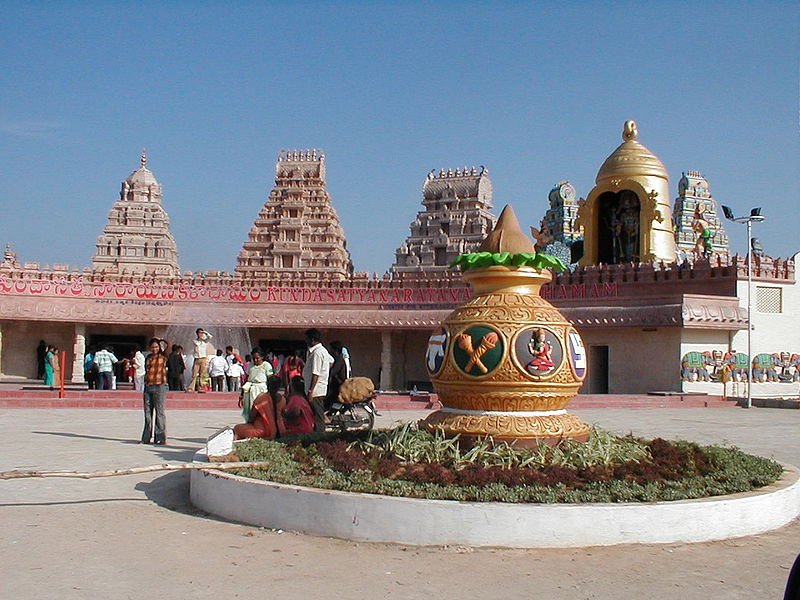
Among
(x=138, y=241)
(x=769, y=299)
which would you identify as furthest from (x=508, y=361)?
(x=138, y=241)

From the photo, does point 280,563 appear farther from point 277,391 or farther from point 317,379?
point 317,379

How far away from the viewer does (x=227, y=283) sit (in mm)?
31875

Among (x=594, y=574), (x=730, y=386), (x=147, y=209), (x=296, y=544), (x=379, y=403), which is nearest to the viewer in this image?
(x=594, y=574)

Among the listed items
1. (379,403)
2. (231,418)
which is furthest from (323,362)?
(379,403)

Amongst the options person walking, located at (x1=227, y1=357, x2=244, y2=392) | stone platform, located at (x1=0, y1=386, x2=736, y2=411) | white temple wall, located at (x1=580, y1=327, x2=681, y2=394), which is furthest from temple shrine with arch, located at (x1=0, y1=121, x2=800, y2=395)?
person walking, located at (x1=227, y1=357, x2=244, y2=392)

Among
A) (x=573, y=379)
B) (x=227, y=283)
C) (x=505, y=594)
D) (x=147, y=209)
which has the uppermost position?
(x=147, y=209)

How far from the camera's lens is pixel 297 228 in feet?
141

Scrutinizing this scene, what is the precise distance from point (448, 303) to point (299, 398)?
20.7 metres

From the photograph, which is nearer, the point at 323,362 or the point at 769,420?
the point at 323,362

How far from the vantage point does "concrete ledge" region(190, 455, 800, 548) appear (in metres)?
6.24

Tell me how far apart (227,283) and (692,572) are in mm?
27757

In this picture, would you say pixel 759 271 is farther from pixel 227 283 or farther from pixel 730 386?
pixel 227 283

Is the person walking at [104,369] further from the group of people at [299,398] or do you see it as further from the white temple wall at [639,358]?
the white temple wall at [639,358]

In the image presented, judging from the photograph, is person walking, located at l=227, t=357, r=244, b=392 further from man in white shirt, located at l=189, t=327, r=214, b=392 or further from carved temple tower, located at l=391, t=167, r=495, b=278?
carved temple tower, located at l=391, t=167, r=495, b=278
